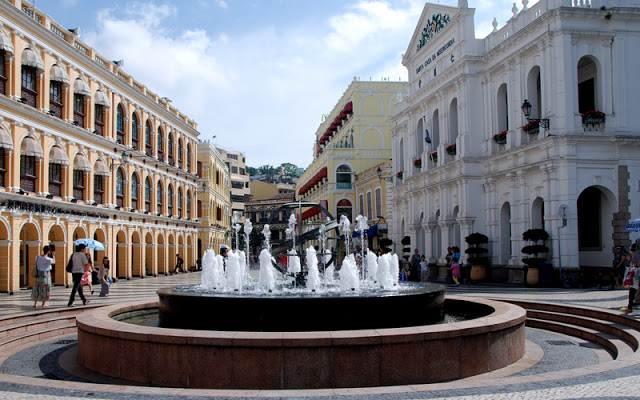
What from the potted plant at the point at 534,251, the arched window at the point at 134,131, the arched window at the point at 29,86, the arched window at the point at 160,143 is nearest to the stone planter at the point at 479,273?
the potted plant at the point at 534,251

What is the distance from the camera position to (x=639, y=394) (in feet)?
21.0

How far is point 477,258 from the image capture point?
26.3 metres

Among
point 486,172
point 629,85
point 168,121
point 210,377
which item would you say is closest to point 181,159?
point 168,121

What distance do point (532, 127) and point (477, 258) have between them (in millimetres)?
6426

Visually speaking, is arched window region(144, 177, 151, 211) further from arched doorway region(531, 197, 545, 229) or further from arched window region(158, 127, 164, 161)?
arched doorway region(531, 197, 545, 229)

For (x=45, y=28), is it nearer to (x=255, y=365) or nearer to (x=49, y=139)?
(x=49, y=139)

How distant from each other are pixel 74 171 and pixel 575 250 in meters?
23.2

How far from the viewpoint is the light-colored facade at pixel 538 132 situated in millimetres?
21828

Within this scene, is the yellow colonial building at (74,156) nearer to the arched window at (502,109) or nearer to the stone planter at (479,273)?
the stone planter at (479,273)

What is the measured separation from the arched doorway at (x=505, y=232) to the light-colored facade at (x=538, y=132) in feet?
0.18

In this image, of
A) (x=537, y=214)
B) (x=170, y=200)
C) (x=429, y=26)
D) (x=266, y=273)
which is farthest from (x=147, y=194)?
(x=266, y=273)

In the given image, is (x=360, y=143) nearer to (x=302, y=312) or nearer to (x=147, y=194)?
(x=147, y=194)

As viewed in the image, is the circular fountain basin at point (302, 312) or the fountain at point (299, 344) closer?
the fountain at point (299, 344)

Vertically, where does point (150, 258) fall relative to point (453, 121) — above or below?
below
